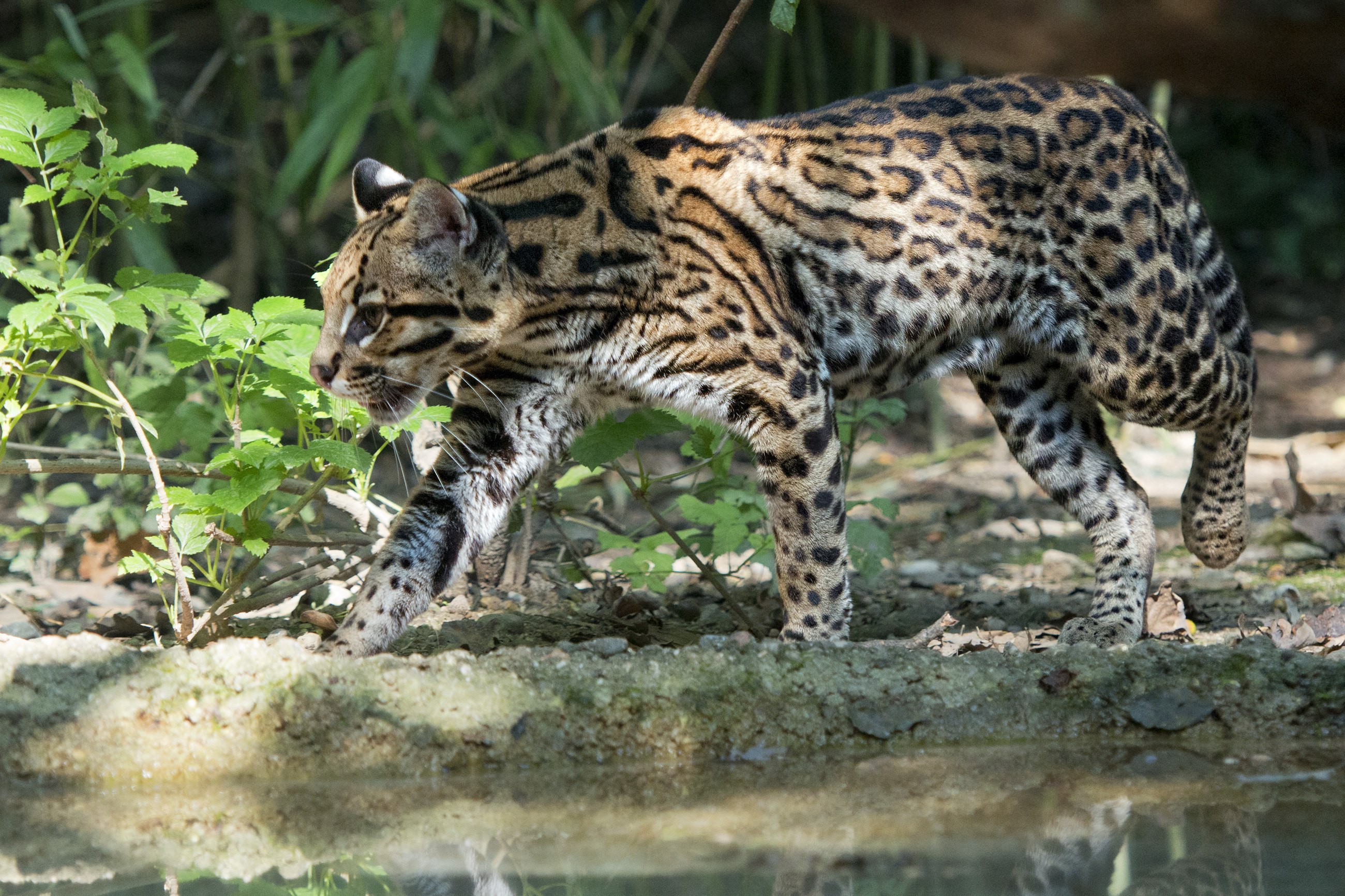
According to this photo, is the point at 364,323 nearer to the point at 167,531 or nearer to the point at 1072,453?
the point at 167,531

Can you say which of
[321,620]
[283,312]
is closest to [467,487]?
[321,620]

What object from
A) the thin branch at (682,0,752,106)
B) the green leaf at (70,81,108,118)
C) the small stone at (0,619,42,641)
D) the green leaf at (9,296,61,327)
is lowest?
the small stone at (0,619,42,641)

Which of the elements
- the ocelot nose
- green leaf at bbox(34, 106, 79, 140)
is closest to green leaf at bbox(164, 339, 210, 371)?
the ocelot nose

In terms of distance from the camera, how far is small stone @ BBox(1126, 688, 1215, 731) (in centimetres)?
340

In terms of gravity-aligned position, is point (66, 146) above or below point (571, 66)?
above

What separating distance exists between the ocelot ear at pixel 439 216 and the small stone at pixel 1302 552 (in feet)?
13.2

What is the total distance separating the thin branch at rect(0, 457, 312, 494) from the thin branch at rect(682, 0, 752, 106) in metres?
1.96

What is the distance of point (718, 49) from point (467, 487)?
1742mm

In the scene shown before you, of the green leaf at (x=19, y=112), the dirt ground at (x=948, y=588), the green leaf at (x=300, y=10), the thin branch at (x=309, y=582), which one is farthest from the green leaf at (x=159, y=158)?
the green leaf at (x=300, y=10)

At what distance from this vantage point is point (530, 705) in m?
3.37

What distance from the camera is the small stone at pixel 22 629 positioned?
460 centimetres

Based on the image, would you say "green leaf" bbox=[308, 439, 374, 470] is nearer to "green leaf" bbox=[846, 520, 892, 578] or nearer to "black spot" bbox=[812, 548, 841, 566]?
"black spot" bbox=[812, 548, 841, 566]

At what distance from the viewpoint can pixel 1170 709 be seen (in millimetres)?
3428

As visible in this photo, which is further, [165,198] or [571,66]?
[571,66]
